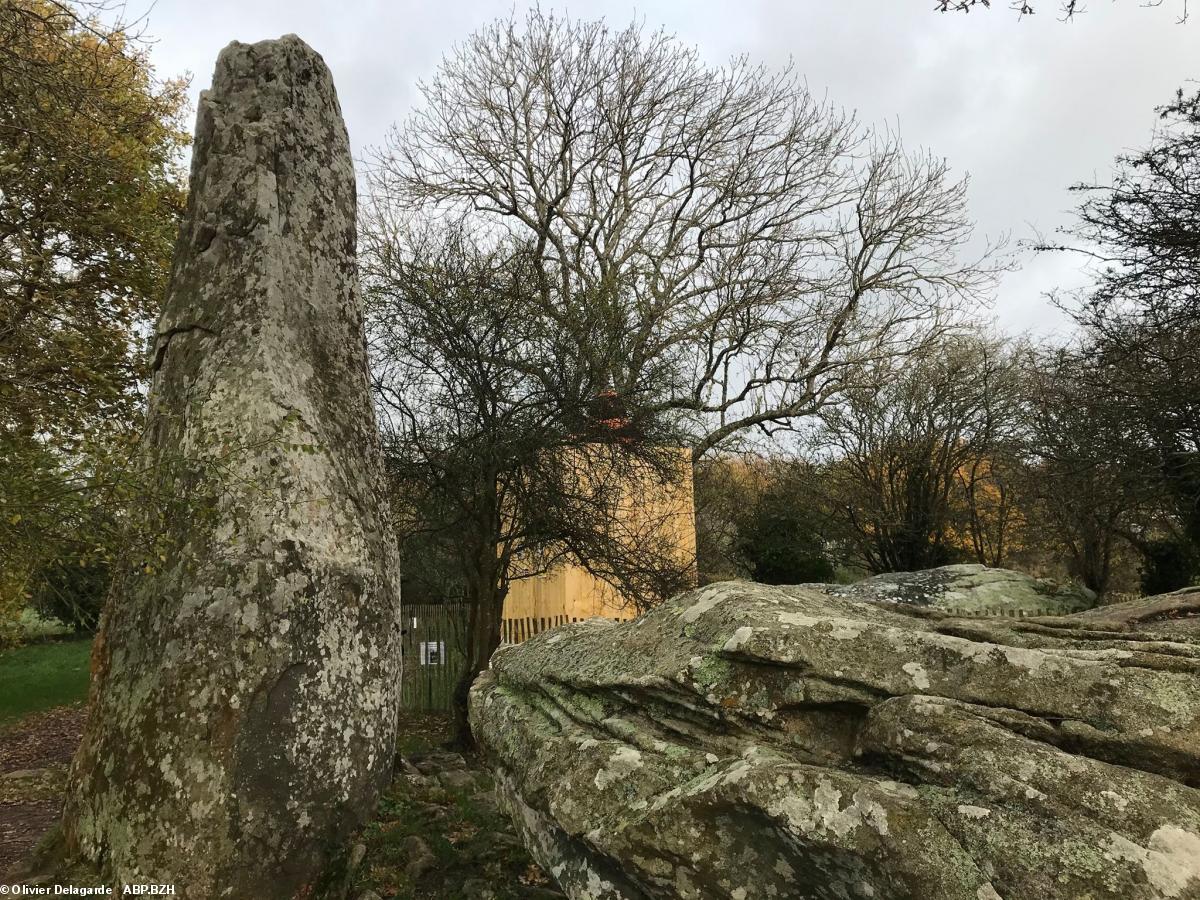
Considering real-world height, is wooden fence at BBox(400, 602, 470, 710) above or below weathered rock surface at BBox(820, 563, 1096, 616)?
below

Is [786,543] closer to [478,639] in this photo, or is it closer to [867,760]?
[478,639]

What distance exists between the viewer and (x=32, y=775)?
8562 mm

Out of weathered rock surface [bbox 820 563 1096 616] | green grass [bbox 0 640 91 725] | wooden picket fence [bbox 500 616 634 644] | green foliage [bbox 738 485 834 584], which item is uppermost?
green foliage [bbox 738 485 834 584]

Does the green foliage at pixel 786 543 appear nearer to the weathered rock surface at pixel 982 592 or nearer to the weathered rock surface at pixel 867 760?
the weathered rock surface at pixel 982 592

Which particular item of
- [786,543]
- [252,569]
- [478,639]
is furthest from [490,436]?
[786,543]

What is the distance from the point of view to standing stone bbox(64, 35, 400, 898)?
4.07 metres

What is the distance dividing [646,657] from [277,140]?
4359 millimetres

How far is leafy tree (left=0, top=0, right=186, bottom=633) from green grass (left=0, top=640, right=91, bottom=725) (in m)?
8.23

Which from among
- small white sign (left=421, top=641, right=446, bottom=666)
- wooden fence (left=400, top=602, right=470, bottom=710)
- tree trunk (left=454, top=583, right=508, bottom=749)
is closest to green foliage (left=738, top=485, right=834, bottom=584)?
wooden fence (left=400, top=602, right=470, bottom=710)

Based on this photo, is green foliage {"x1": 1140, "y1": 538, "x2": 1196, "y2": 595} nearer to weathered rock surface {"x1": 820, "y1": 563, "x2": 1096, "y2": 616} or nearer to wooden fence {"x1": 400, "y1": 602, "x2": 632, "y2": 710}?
weathered rock surface {"x1": 820, "y1": 563, "x2": 1096, "y2": 616}

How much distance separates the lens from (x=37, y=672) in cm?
1750

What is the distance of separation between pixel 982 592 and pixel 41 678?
730 inches

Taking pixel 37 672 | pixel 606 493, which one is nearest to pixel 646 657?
pixel 606 493

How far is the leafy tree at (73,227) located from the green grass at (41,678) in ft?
27.0
